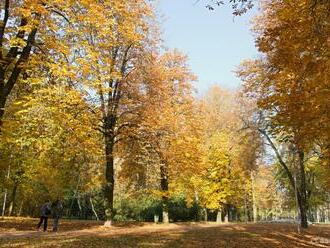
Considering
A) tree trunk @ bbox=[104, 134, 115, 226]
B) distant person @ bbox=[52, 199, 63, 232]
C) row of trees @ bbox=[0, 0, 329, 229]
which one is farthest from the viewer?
tree trunk @ bbox=[104, 134, 115, 226]

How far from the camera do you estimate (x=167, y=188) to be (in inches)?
1276

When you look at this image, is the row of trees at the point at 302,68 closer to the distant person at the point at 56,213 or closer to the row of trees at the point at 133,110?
the row of trees at the point at 133,110

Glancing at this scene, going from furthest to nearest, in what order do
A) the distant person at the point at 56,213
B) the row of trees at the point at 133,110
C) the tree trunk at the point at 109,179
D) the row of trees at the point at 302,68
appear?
1. the tree trunk at the point at 109,179
2. the distant person at the point at 56,213
3. the row of trees at the point at 133,110
4. the row of trees at the point at 302,68

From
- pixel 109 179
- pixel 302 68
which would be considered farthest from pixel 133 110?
pixel 302 68

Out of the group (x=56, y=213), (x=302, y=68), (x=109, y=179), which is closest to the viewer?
(x=302, y=68)

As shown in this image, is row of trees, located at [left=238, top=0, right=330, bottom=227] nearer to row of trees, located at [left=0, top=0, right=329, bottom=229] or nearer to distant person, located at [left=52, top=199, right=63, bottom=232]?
row of trees, located at [left=0, top=0, right=329, bottom=229]

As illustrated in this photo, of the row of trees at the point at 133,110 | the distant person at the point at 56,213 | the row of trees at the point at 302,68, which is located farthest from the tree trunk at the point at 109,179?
the row of trees at the point at 302,68

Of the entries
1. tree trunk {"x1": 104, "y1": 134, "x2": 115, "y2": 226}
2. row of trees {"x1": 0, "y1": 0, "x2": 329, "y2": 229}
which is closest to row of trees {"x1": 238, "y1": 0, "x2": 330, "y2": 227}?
row of trees {"x1": 0, "y1": 0, "x2": 329, "y2": 229}

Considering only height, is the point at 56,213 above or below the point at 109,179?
below

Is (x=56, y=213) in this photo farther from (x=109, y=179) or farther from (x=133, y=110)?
(x=133, y=110)

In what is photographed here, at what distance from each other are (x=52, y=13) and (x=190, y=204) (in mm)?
29409

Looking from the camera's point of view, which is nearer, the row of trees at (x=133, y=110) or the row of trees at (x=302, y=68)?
the row of trees at (x=302, y=68)

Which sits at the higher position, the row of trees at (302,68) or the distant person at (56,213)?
the row of trees at (302,68)

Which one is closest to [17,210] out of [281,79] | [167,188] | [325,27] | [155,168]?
[167,188]
